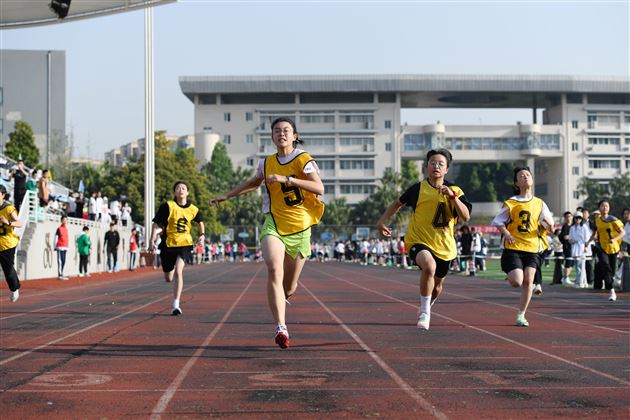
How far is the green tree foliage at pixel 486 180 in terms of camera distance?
450ft

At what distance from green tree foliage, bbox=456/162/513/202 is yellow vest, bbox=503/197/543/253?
126 metres

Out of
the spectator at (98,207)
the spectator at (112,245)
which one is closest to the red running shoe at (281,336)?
the spectator at (112,245)

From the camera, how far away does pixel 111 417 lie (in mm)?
5965

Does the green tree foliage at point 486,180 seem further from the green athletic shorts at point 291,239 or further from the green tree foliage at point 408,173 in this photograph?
the green athletic shorts at point 291,239

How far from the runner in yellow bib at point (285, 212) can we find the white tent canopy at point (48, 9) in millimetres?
16354

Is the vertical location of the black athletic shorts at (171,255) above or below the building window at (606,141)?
below

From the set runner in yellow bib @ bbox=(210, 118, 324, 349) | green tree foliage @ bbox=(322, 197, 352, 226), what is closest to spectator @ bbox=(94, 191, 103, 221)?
runner in yellow bib @ bbox=(210, 118, 324, 349)

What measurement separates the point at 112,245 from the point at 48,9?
12.9m

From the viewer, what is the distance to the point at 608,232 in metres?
19.5

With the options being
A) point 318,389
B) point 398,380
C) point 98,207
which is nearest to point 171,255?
point 398,380

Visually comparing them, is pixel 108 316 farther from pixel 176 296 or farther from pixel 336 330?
pixel 336 330

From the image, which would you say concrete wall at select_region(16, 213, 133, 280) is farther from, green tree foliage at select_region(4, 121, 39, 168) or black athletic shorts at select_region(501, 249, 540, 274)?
green tree foliage at select_region(4, 121, 39, 168)

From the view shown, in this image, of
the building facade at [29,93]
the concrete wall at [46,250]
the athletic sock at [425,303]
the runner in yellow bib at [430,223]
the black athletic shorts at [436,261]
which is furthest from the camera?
the building facade at [29,93]

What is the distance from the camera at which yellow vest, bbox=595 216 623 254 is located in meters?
19.3
